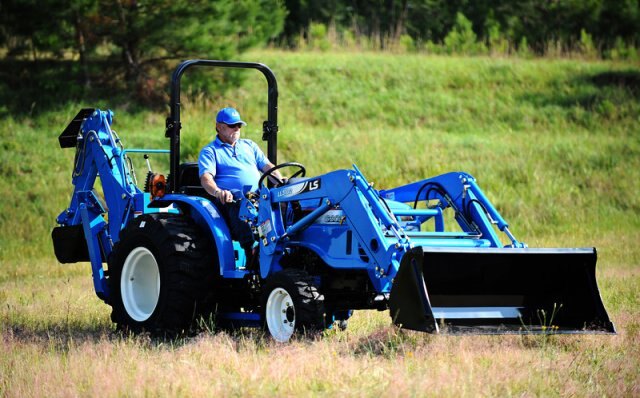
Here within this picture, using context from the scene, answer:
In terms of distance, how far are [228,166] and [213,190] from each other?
37 centimetres

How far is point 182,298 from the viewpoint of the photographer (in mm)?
8391

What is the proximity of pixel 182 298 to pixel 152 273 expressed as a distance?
85cm

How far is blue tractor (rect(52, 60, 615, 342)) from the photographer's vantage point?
24.3 feet

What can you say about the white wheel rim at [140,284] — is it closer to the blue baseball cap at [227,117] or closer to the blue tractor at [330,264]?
the blue tractor at [330,264]

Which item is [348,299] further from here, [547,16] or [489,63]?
[547,16]

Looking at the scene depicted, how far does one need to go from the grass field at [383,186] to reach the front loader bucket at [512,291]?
0.19 m

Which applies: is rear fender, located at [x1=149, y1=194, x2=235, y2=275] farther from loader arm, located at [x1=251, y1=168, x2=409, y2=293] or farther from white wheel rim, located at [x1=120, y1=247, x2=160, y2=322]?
white wheel rim, located at [x1=120, y1=247, x2=160, y2=322]

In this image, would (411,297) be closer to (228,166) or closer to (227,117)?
(228,166)

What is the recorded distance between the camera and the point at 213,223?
8.42 meters

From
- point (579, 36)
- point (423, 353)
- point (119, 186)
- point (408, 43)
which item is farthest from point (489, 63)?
point (423, 353)

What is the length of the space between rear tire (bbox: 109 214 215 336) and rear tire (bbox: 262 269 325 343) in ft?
2.62

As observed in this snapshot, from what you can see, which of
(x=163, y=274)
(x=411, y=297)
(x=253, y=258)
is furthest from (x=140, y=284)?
(x=411, y=297)

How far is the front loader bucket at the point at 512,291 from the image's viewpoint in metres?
7.46

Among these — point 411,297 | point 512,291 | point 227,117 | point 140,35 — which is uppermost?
point 140,35
